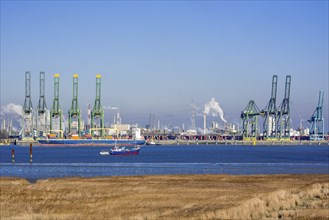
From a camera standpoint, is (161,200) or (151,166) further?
(151,166)

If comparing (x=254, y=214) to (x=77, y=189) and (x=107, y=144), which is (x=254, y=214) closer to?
(x=77, y=189)

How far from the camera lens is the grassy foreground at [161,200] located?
25.5m

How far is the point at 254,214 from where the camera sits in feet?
80.6

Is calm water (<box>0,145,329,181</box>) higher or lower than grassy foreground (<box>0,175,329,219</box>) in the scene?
lower

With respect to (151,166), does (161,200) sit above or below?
above

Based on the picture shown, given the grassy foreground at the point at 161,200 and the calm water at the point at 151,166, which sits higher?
the grassy foreground at the point at 161,200

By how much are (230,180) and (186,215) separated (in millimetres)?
20977

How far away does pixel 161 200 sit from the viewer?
3177 centimetres

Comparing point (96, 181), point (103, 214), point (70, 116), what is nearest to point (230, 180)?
point (96, 181)

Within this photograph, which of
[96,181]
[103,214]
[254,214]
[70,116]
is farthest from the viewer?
[70,116]

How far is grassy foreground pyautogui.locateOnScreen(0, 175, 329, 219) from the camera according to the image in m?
25.5

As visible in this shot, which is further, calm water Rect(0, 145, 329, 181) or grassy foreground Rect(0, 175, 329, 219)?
calm water Rect(0, 145, 329, 181)

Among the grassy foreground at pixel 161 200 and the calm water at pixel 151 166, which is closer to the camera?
the grassy foreground at pixel 161 200

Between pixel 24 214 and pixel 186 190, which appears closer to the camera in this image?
pixel 24 214
